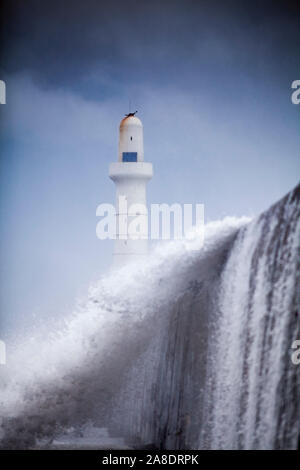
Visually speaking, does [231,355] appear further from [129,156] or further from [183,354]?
[129,156]

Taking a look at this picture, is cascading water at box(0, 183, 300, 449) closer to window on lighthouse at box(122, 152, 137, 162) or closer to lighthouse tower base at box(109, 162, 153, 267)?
lighthouse tower base at box(109, 162, 153, 267)

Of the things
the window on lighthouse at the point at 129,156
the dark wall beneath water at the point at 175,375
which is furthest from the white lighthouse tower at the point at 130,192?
the dark wall beneath water at the point at 175,375

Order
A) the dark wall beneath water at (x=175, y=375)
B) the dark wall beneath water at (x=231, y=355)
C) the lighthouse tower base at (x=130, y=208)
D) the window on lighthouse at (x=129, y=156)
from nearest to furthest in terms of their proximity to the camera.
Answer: the dark wall beneath water at (x=231, y=355), the dark wall beneath water at (x=175, y=375), the lighthouse tower base at (x=130, y=208), the window on lighthouse at (x=129, y=156)

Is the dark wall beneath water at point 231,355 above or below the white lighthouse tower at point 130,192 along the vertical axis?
below

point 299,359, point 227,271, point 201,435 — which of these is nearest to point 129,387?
point 201,435

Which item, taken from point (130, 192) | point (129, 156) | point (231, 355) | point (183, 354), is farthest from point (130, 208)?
point (231, 355)

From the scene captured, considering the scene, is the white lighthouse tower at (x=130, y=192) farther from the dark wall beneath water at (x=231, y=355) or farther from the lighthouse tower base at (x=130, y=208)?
the dark wall beneath water at (x=231, y=355)

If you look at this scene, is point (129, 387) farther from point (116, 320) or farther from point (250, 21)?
point (250, 21)
